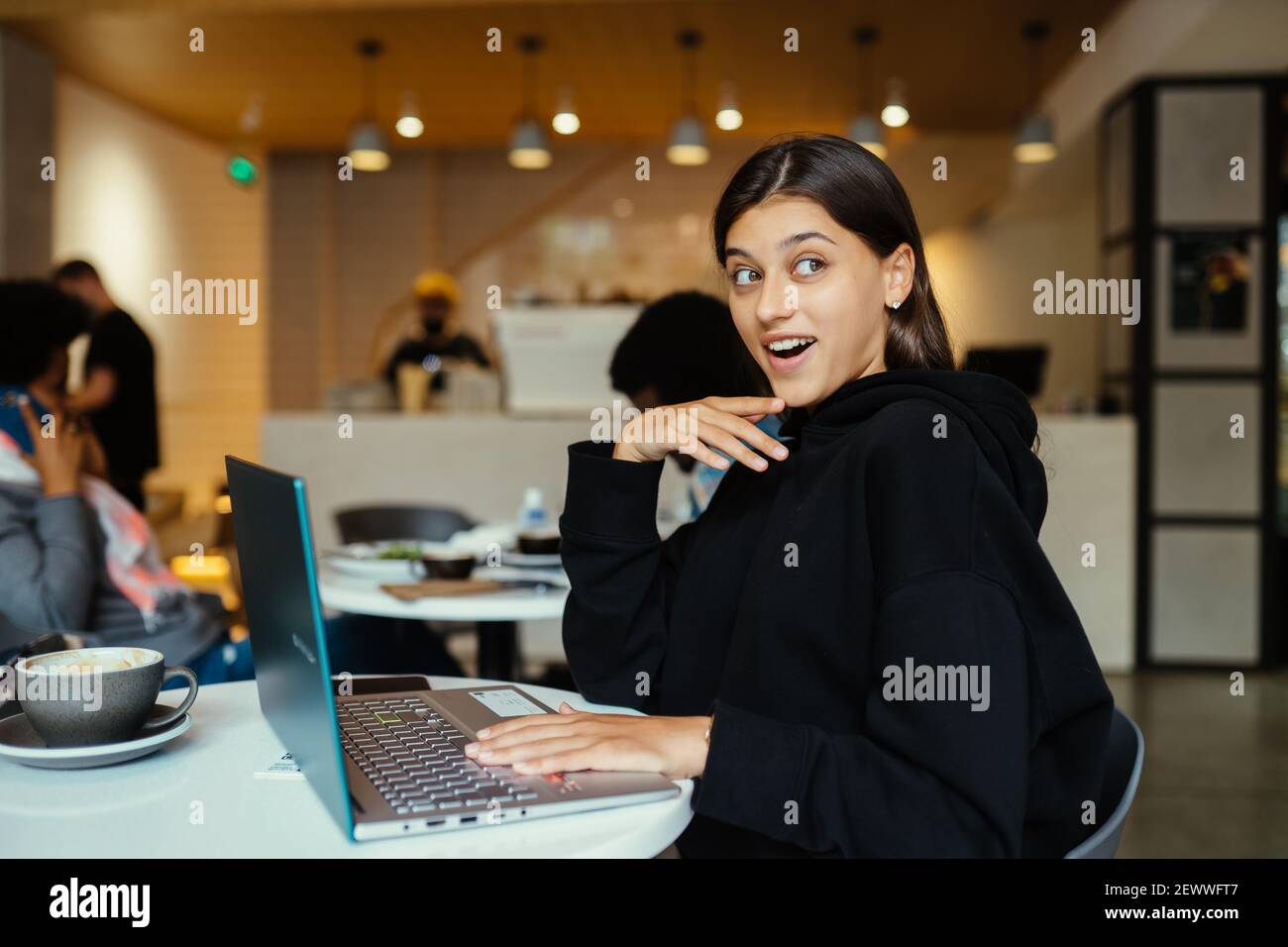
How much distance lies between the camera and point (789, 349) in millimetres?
1167

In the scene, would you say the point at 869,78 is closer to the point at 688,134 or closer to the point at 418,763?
the point at 688,134

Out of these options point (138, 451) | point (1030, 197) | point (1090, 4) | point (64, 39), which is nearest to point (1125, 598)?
point (1090, 4)

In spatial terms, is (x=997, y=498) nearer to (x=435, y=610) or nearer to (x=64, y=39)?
(x=435, y=610)

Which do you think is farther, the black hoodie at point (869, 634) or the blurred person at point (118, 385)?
the blurred person at point (118, 385)

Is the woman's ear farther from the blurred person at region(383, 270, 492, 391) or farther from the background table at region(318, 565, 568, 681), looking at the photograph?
the blurred person at region(383, 270, 492, 391)

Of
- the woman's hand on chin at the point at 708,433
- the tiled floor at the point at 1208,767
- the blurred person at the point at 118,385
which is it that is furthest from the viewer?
the blurred person at the point at 118,385

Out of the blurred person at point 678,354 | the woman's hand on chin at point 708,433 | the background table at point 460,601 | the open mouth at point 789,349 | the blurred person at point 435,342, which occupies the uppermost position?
the blurred person at point 435,342

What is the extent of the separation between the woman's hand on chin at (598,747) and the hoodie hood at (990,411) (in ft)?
1.14

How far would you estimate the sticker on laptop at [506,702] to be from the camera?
1.14 meters

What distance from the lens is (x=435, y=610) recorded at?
1.85m

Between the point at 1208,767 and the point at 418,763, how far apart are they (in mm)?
3200

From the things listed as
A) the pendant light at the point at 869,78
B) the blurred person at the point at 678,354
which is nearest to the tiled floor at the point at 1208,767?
the blurred person at the point at 678,354

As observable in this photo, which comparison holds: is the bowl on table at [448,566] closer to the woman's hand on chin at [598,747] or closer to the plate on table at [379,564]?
the plate on table at [379,564]

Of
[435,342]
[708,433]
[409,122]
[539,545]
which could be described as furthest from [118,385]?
[708,433]
